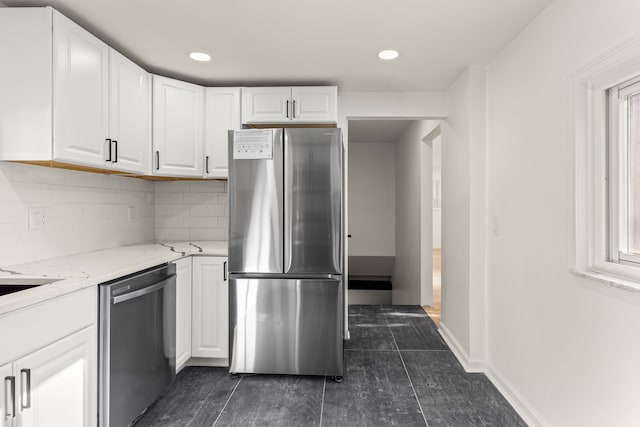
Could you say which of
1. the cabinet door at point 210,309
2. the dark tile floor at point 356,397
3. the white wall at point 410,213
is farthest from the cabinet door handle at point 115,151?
the white wall at point 410,213

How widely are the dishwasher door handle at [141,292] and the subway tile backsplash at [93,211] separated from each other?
0.63 meters

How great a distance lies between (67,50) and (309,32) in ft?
4.22

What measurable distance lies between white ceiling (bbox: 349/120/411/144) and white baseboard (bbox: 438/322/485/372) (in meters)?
2.72

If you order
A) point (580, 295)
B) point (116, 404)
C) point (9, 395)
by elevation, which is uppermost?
point (580, 295)

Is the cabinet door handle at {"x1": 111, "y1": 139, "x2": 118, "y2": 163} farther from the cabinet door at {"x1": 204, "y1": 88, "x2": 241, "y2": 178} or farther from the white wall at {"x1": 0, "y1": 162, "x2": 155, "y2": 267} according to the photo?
the cabinet door at {"x1": 204, "y1": 88, "x2": 241, "y2": 178}

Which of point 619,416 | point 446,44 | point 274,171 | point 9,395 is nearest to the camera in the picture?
point 9,395

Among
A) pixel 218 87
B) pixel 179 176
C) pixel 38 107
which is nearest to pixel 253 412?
pixel 179 176

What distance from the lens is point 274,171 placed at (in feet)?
8.41

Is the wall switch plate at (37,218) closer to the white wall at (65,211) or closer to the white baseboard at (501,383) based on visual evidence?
the white wall at (65,211)

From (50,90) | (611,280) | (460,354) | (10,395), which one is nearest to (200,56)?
(50,90)

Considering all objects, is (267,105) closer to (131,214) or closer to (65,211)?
(131,214)

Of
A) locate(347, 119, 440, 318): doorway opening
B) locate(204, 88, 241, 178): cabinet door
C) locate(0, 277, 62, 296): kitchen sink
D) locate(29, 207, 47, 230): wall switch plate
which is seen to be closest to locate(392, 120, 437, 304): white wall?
locate(347, 119, 440, 318): doorway opening

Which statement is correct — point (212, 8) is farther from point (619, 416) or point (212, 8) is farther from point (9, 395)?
point (619, 416)

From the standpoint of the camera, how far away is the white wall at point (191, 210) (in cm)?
333
